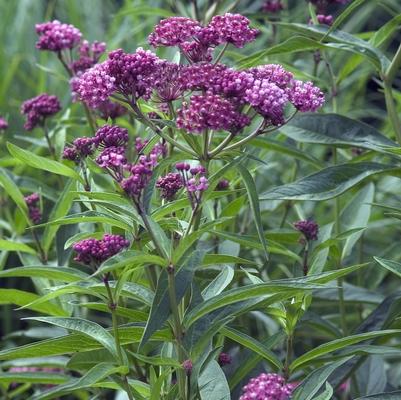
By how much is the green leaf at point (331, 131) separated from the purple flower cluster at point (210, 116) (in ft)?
2.22

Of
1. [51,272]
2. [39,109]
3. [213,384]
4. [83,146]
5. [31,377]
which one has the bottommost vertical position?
[31,377]

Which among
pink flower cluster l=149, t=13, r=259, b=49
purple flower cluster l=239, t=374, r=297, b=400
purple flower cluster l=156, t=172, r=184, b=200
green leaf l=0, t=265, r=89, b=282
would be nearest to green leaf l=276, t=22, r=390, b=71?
pink flower cluster l=149, t=13, r=259, b=49

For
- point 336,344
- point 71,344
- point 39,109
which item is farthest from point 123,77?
point 39,109

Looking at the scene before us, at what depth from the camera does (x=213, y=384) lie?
174cm

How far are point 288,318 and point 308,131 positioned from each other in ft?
2.10

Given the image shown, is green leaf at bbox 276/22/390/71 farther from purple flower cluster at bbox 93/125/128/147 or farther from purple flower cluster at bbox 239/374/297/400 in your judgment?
purple flower cluster at bbox 239/374/297/400

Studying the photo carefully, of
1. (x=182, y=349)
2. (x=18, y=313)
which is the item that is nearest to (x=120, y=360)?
(x=182, y=349)

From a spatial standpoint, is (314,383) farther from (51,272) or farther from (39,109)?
(39,109)

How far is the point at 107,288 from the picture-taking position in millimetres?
1625

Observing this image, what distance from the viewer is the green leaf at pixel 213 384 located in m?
1.71

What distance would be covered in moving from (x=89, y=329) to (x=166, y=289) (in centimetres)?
20

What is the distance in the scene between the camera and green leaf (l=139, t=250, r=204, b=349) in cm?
153

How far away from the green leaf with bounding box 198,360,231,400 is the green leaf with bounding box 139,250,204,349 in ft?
0.74

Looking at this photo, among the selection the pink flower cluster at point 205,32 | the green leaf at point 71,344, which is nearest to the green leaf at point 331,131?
the pink flower cluster at point 205,32
